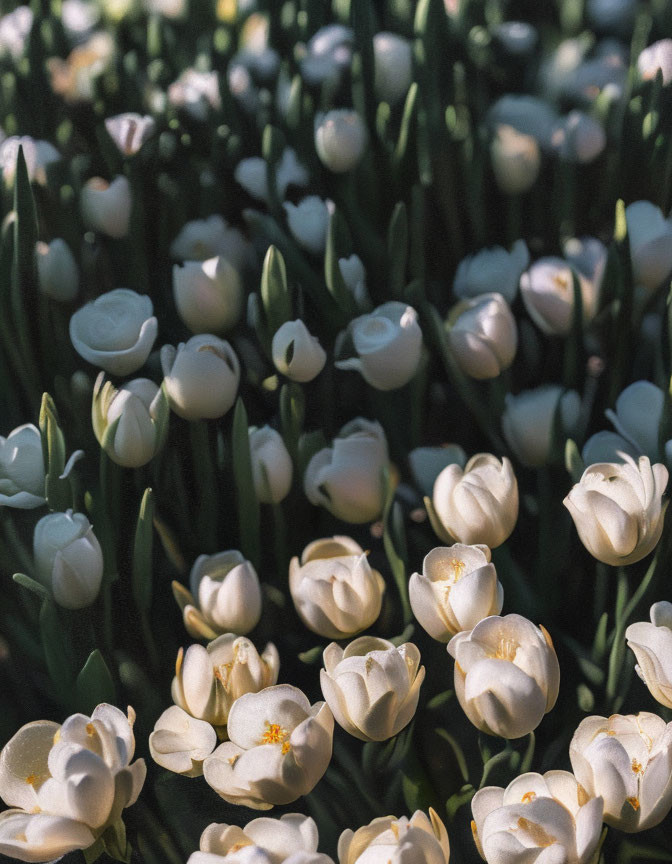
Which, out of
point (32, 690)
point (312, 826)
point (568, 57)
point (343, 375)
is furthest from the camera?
point (568, 57)

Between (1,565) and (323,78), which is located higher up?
(323,78)

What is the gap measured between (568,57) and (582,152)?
21 cm

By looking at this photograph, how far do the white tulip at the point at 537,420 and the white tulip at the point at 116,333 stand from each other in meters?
0.24

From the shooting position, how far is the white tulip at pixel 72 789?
0.38 meters

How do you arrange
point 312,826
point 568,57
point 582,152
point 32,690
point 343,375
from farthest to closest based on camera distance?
point 568,57
point 582,152
point 343,375
point 32,690
point 312,826

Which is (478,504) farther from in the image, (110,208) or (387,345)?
(110,208)

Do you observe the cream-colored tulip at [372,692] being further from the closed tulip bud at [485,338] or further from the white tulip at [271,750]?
the closed tulip bud at [485,338]

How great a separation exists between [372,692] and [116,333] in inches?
11.8

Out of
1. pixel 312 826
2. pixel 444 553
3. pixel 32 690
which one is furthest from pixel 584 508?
pixel 32 690

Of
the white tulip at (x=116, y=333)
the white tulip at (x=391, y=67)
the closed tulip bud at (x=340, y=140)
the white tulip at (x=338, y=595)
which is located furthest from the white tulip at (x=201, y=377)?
the white tulip at (x=391, y=67)

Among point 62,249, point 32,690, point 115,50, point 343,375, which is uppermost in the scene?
point 115,50

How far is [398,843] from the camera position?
351 mm

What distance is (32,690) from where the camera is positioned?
1.73ft

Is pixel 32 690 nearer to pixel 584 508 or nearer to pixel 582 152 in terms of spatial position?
pixel 584 508
